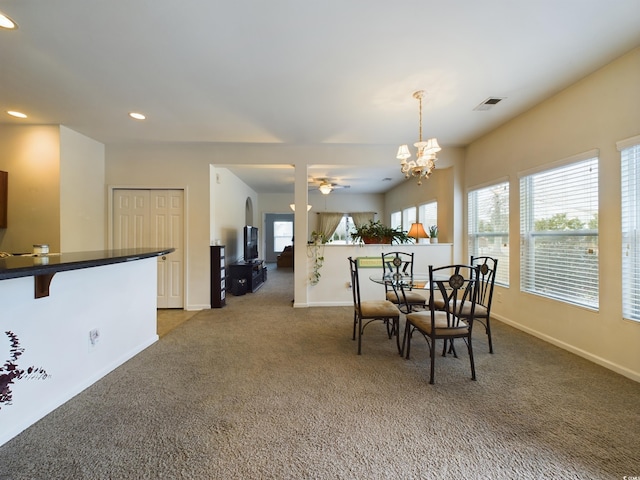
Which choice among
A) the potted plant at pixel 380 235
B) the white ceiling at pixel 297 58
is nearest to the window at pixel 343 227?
the potted plant at pixel 380 235

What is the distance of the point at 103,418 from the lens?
1776 mm

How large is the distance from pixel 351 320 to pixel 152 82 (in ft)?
11.7

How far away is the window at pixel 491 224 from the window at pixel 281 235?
856 centimetres

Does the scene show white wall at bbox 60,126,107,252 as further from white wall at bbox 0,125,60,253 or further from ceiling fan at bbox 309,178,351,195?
ceiling fan at bbox 309,178,351,195

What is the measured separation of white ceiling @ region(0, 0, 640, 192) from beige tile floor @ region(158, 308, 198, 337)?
8.92 ft

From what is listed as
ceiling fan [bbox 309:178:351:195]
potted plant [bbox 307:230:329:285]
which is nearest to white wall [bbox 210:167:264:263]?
potted plant [bbox 307:230:329:285]

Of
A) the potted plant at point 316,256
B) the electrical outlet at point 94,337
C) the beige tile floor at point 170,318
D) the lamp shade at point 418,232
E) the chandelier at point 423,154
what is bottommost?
the beige tile floor at point 170,318

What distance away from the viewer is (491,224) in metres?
4.03

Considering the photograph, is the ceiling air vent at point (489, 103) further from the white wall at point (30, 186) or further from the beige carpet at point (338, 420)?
the white wall at point (30, 186)

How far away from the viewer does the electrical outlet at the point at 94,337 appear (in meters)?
2.21

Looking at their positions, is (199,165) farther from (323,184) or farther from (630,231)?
(630,231)

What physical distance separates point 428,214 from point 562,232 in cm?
318

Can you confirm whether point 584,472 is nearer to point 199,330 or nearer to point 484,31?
point 484,31

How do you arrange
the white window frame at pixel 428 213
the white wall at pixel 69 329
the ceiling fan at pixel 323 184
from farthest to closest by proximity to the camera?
the ceiling fan at pixel 323 184 → the white window frame at pixel 428 213 → the white wall at pixel 69 329
